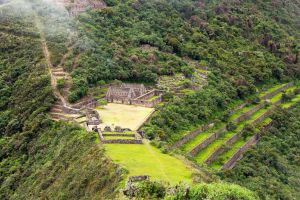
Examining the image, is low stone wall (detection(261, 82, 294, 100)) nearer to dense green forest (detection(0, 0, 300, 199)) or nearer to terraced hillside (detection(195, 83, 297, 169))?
dense green forest (detection(0, 0, 300, 199))

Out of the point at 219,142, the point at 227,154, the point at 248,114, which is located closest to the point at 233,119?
the point at 248,114

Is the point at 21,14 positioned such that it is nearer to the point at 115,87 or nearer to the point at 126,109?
the point at 115,87

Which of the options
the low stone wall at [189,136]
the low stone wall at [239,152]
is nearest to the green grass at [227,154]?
the low stone wall at [239,152]

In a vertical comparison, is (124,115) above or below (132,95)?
above

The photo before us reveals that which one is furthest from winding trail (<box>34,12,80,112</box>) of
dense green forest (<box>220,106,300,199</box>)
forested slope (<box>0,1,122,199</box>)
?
dense green forest (<box>220,106,300,199</box>)

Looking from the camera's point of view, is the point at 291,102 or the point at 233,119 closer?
the point at 233,119

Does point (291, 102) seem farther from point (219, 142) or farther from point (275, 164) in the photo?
point (219, 142)

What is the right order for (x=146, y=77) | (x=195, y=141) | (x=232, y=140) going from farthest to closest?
(x=146, y=77)
(x=232, y=140)
(x=195, y=141)

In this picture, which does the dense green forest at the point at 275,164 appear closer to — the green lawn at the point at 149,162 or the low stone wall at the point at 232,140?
the low stone wall at the point at 232,140
